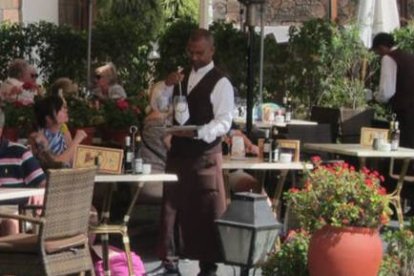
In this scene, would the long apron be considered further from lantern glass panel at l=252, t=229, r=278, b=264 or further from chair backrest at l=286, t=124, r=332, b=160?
chair backrest at l=286, t=124, r=332, b=160

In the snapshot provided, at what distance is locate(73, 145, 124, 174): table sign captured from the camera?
7.28m

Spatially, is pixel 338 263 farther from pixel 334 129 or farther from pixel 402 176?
pixel 334 129

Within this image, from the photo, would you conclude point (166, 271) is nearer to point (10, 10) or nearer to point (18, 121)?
point (18, 121)

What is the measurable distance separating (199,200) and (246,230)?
1661 mm

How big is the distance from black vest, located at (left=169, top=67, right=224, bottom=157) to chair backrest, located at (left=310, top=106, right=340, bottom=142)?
4.33 metres

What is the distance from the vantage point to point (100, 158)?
24.1ft

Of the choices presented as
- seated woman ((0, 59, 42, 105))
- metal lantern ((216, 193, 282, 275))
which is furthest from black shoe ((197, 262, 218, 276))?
seated woman ((0, 59, 42, 105))

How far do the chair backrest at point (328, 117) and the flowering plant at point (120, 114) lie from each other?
2386 mm

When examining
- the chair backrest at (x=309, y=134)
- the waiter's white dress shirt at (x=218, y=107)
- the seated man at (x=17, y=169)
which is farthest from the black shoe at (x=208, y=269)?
the chair backrest at (x=309, y=134)

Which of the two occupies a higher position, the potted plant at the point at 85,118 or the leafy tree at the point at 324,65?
the leafy tree at the point at 324,65

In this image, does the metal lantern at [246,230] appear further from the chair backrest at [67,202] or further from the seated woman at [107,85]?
the seated woman at [107,85]

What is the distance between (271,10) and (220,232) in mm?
17510

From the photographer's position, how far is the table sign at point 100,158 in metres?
7.28

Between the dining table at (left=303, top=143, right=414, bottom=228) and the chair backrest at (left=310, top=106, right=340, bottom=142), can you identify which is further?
the chair backrest at (left=310, top=106, right=340, bottom=142)
